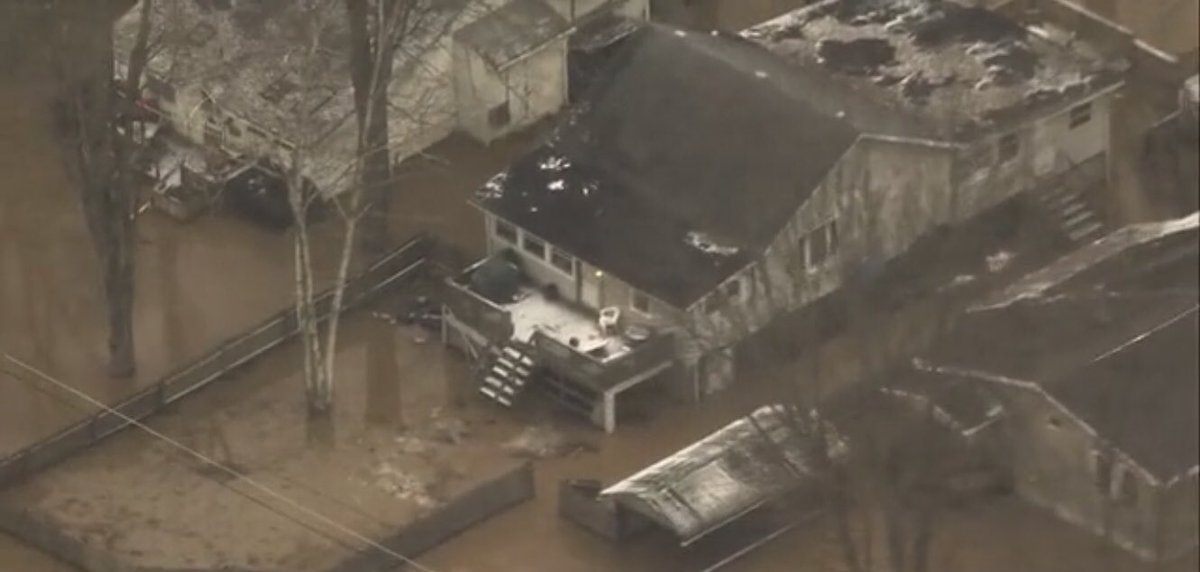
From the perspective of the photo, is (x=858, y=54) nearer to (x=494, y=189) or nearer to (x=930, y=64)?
(x=930, y=64)

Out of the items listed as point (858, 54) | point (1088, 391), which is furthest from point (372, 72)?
point (1088, 391)

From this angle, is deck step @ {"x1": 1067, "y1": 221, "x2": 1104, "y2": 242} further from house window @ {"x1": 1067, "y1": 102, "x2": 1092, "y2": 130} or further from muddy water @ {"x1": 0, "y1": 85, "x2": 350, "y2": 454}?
muddy water @ {"x1": 0, "y1": 85, "x2": 350, "y2": 454}

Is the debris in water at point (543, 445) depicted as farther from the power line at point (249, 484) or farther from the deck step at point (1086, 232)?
the deck step at point (1086, 232)

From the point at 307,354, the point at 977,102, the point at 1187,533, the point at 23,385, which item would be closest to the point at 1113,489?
the point at 1187,533

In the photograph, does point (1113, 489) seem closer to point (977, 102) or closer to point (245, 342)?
point (977, 102)

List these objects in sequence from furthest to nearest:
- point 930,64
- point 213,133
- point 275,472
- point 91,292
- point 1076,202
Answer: point 213,133 < point 91,292 < point 930,64 < point 1076,202 < point 275,472

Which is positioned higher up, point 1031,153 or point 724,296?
point 1031,153
